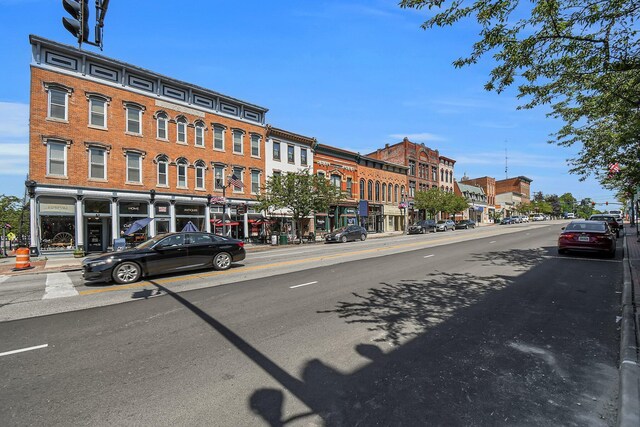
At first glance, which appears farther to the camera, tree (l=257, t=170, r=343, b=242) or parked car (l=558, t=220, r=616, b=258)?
tree (l=257, t=170, r=343, b=242)

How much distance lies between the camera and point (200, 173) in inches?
1035

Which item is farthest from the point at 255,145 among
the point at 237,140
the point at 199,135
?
the point at 199,135

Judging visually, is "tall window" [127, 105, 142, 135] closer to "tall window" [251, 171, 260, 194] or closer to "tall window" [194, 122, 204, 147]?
"tall window" [194, 122, 204, 147]

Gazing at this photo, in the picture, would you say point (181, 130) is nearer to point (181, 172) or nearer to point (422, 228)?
point (181, 172)

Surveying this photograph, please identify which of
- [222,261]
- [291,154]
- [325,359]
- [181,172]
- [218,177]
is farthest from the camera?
[291,154]

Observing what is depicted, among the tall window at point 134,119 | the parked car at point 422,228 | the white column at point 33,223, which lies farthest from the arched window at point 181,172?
the parked car at point 422,228

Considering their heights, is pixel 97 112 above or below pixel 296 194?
above

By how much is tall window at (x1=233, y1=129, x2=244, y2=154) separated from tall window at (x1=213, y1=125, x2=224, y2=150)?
1174 millimetres

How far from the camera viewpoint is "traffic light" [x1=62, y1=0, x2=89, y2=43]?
4.91m

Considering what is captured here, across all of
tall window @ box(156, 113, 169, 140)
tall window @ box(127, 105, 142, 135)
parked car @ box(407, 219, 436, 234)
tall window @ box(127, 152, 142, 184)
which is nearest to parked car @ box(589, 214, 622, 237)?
parked car @ box(407, 219, 436, 234)

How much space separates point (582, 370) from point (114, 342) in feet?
20.9

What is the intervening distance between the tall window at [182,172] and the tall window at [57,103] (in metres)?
7.36

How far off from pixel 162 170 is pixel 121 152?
2889 millimetres

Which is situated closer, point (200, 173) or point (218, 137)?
point (200, 173)
